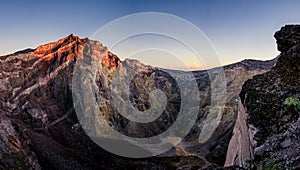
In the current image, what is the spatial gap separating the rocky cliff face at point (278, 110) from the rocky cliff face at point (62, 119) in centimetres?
2986

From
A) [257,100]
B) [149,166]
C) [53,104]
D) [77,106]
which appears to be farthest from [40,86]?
[257,100]

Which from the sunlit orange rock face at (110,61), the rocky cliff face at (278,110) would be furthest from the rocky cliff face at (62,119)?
the rocky cliff face at (278,110)

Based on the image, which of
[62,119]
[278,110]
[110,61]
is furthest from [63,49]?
[278,110]

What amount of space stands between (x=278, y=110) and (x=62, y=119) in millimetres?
76014

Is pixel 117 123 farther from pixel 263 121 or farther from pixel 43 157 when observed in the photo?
pixel 263 121

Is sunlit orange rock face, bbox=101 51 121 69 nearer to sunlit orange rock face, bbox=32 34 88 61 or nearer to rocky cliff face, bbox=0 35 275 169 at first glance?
rocky cliff face, bbox=0 35 275 169

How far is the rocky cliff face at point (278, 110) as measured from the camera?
8914mm

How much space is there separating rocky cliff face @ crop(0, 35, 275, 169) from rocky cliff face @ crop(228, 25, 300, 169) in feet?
98.0

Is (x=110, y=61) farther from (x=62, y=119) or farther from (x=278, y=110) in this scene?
(x=278, y=110)

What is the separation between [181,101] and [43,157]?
143104 mm

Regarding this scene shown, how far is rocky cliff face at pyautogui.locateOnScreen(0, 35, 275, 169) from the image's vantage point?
4334cm

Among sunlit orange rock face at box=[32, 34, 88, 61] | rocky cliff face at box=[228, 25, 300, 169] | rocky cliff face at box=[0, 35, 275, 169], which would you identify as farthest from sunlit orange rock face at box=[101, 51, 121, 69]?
rocky cliff face at box=[228, 25, 300, 169]

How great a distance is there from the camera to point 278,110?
1120 centimetres

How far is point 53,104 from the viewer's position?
84.4 metres
